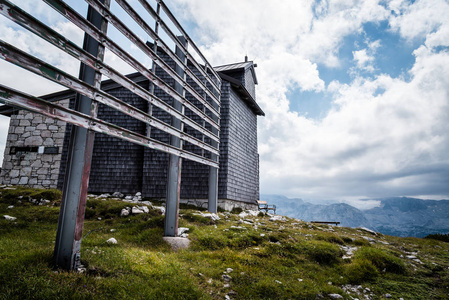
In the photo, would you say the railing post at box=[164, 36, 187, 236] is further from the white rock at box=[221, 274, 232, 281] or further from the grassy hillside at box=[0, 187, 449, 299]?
the white rock at box=[221, 274, 232, 281]

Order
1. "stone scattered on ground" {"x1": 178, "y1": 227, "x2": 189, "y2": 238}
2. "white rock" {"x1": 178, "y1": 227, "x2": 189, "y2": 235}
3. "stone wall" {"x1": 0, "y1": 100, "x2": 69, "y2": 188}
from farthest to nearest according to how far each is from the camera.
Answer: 1. "stone wall" {"x1": 0, "y1": 100, "x2": 69, "y2": 188}
2. "white rock" {"x1": 178, "y1": 227, "x2": 189, "y2": 235}
3. "stone scattered on ground" {"x1": 178, "y1": 227, "x2": 189, "y2": 238}

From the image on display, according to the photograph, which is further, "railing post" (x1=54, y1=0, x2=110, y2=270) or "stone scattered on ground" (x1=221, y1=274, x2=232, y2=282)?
"stone scattered on ground" (x1=221, y1=274, x2=232, y2=282)

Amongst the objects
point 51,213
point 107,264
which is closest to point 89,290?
point 107,264

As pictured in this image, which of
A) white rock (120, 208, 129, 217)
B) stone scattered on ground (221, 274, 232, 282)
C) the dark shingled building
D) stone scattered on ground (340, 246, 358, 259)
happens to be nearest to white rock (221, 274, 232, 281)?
stone scattered on ground (221, 274, 232, 282)

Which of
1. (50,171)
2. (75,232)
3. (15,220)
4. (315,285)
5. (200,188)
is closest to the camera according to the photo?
(75,232)

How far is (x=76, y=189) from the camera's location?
Answer: 456 centimetres

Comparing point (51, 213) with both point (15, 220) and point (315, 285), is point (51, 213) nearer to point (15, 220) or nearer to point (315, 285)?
point (15, 220)

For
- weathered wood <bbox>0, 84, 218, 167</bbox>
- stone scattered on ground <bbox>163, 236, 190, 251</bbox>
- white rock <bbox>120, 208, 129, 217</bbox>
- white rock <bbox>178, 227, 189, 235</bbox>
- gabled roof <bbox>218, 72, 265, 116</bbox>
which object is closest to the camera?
weathered wood <bbox>0, 84, 218, 167</bbox>

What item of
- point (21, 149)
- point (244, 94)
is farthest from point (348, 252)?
point (21, 149)

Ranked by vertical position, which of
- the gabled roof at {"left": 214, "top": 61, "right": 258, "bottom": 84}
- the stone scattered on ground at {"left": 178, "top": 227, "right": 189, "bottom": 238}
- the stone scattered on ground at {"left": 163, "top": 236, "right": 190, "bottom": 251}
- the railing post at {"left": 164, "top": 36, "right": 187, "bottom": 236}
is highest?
the gabled roof at {"left": 214, "top": 61, "right": 258, "bottom": 84}

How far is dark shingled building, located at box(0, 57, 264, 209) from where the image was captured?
16.0m

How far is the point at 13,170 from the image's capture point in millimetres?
16812

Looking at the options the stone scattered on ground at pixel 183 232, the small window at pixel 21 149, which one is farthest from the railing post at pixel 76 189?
the small window at pixel 21 149

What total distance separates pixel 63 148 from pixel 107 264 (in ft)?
50.3
